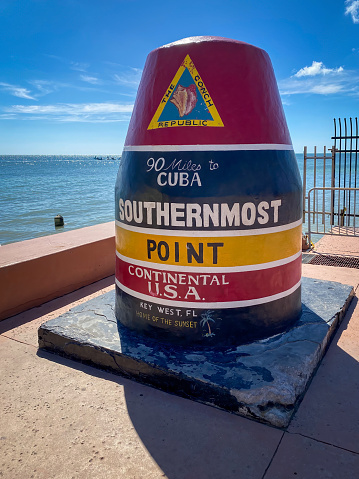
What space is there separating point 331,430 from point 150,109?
2.98 metres

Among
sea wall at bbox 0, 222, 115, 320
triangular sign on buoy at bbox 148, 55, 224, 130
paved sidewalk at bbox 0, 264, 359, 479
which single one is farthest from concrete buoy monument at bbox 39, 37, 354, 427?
sea wall at bbox 0, 222, 115, 320

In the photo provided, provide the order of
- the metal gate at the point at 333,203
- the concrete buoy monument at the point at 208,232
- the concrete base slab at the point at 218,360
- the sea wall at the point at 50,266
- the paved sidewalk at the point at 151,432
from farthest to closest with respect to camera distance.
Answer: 1. the metal gate at the point at 333,203
2. the sea wall at the point at 50,266
3. the concrete buoy monument at the point at 208,232
4. the concrete base slab at the point at 218,360
5. the paved sidewalk at the point at 151,432

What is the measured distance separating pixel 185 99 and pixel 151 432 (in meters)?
2.65

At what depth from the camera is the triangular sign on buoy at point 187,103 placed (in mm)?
3268

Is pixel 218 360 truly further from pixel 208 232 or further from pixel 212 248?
pixel 208 232

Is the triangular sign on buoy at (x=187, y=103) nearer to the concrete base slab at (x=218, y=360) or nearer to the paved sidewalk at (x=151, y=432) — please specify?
the concrete base slab at (x=218, y=360)

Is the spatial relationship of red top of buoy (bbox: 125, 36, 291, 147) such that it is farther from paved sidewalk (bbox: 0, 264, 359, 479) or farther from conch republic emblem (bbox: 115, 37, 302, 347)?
paved sidewalk (bbox: 0, 264, 359, 479)

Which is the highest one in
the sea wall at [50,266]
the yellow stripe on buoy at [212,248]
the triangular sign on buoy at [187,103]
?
the triangular sign on buoy at [187,103]

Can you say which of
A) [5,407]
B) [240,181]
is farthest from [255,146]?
[5,407]

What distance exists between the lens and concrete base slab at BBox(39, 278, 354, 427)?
2867mm

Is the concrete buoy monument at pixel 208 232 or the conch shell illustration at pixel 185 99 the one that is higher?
the conch shell illustration at pixel 185 99

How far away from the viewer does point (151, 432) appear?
275 cm

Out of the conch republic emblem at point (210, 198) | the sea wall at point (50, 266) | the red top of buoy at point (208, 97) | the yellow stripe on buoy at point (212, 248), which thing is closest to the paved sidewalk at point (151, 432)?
the conch republic emblem at point (210, 198)

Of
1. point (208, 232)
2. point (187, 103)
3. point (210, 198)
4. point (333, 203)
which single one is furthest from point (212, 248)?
point (333, 203)
